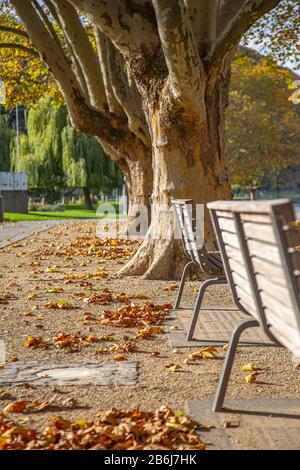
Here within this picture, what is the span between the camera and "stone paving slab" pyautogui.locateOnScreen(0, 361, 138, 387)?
507cm

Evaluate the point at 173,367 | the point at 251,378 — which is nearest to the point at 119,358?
the point at 173,367

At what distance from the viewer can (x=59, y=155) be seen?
144 feet

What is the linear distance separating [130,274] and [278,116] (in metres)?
42.3

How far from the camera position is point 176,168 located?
1036 centimetres

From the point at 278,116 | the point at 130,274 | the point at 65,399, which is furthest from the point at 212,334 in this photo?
the point at 278,116

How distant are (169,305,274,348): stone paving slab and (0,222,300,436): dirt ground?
0.44 ft

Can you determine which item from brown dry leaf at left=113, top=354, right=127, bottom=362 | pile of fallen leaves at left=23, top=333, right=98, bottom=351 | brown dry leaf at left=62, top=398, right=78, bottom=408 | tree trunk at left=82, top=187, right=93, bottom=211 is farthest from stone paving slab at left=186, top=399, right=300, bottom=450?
tree trunk at left=82, top=187, right=93, bottom=211

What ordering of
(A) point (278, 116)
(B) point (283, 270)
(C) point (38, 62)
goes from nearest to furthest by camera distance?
(B) point (283, 270), (C) point (38, 62), (A) point (278, 116)

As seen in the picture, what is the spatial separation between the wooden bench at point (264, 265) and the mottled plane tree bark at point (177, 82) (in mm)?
5090

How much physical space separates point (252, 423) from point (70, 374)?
159cm

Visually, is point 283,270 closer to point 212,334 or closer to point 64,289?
point 212,334

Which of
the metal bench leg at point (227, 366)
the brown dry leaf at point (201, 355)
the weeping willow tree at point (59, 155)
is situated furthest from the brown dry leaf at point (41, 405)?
the weeping willow tree at point (59, 155)

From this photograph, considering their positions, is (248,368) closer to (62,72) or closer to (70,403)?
(70,403)

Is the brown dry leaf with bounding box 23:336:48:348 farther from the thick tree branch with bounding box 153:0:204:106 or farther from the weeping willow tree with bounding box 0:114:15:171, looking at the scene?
the weeping willow tree with bounding box 0:114:15:171
